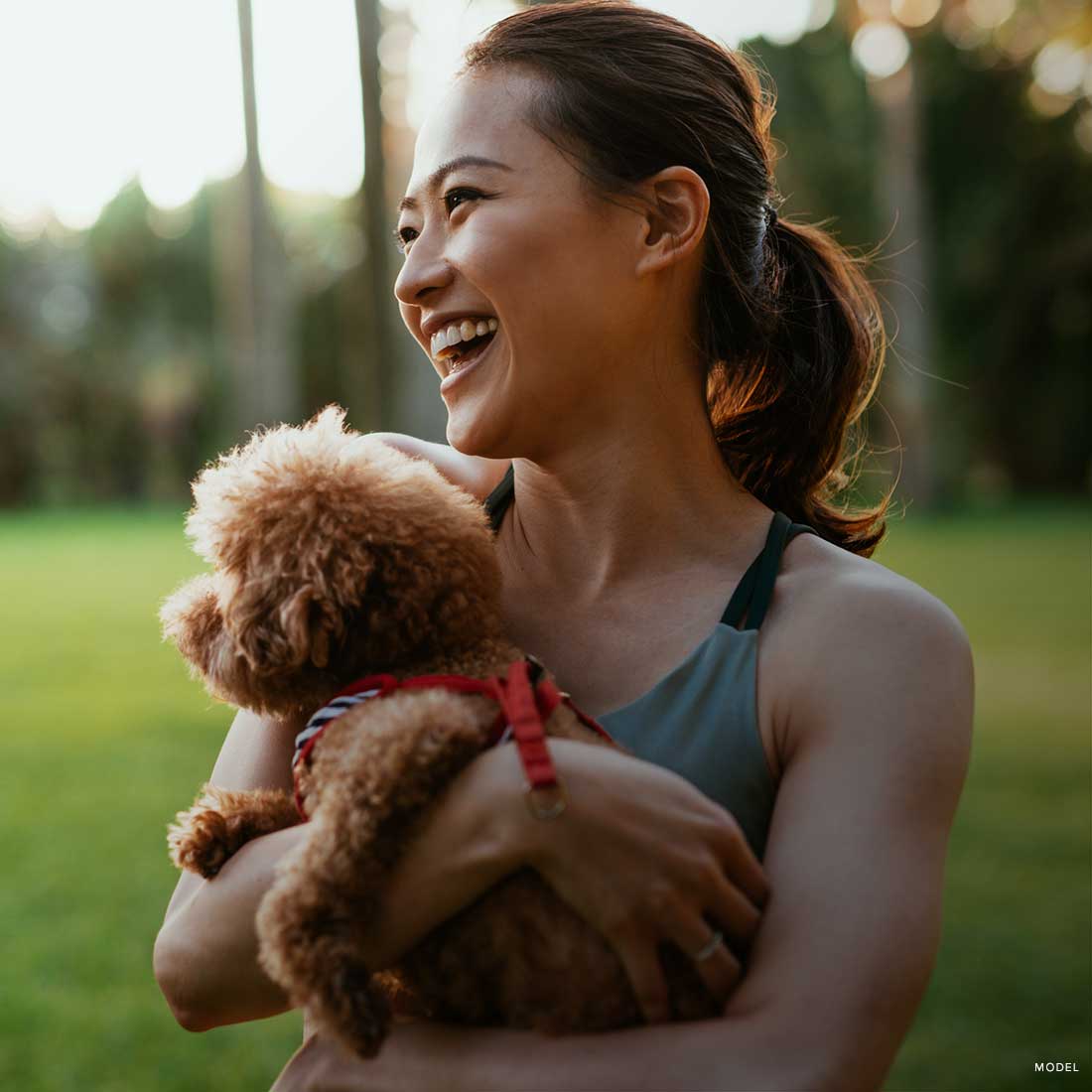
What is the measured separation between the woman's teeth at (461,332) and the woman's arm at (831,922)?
31.5 inches

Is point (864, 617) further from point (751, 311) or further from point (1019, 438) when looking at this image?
point (1019, 438)

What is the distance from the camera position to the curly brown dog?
162 cm

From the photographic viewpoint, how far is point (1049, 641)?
1112 cm

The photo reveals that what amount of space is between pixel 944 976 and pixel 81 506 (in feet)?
134

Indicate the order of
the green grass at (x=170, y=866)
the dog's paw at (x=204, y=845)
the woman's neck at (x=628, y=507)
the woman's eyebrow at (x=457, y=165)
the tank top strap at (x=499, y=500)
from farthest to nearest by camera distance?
the green grass at (x=170, y=866), the tank top strap at (x=499, y=500), the woman's neck at (x=628, y=507), the woman's eyebrow at (x=457, y=165), the dog's paw at (x=204, y=845)

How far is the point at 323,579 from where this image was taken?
1.82m

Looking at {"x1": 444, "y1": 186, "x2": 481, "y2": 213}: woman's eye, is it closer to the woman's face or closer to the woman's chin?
the woman's face

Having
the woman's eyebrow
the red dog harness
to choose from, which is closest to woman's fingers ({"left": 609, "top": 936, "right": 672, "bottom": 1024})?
the red dog harness

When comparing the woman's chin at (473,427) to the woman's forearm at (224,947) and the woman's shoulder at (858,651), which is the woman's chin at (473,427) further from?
the woman's forearm at (224,947)

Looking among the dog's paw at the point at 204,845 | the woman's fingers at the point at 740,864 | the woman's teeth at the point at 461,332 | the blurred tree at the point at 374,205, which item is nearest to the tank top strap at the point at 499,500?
the woman's teeth at the point at 461,332

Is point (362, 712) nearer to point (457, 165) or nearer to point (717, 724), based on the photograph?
point (717, 724)

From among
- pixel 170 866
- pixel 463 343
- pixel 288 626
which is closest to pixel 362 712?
pixel 288 626

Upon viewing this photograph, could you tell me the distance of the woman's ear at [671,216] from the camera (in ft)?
7.43

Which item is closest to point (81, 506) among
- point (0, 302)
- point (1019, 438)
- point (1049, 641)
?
point (0, 302)
